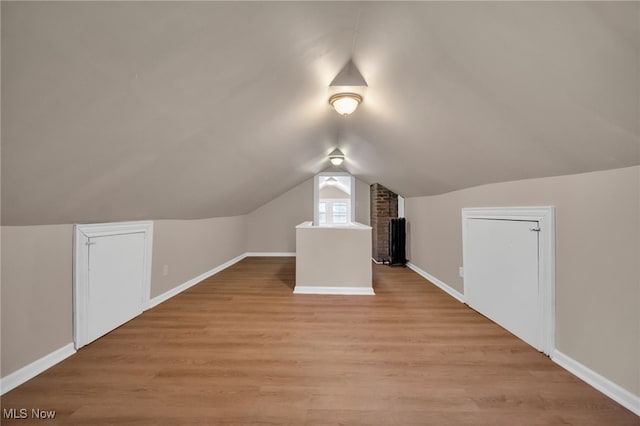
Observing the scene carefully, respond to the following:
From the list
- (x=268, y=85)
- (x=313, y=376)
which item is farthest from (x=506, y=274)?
(x=268, y=85)

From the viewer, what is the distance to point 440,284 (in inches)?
158

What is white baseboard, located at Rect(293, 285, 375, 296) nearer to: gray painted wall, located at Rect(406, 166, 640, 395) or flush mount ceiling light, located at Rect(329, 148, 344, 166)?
gray painted wall, located at Rect(406, 166, 640, 395)

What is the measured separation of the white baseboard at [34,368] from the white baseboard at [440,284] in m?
3.85

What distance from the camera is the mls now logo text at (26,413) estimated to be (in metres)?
1.50

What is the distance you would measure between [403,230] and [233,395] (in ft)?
15.0

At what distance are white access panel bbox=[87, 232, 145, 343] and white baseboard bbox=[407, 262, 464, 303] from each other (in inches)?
144

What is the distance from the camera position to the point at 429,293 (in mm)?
3754

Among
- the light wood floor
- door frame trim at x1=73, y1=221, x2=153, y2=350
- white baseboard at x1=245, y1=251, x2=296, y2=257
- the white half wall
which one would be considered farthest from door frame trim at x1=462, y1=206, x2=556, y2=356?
white baseboard at x1=245, y1=251, x2=296, y2=257

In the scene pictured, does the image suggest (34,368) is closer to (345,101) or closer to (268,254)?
(345,101)

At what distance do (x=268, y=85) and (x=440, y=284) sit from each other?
3.48 metres

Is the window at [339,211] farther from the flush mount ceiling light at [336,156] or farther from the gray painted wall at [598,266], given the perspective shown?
the gray painted wall at [598,266]

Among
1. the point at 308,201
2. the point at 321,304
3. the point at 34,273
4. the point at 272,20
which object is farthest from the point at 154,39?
the point at 308,201

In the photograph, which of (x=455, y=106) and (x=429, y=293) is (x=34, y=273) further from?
(x=429, y=293)

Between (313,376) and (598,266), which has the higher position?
(598,266)
